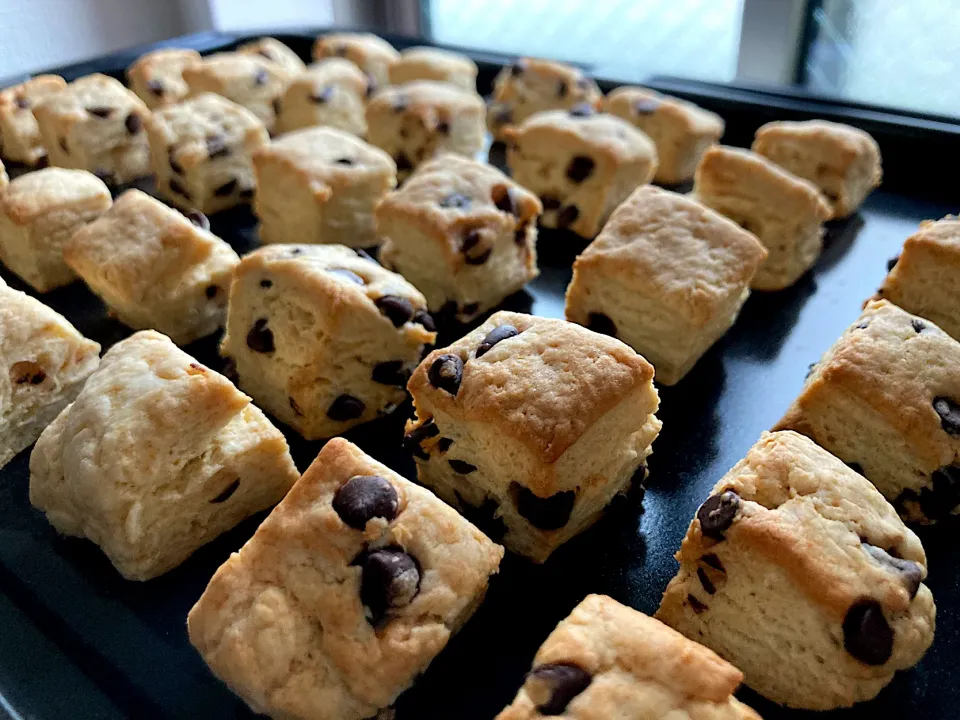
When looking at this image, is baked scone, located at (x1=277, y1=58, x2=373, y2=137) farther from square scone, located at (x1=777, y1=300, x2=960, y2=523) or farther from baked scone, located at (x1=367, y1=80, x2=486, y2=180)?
square scone, located at (x1=777, y1=300, x2=960, y2=523)

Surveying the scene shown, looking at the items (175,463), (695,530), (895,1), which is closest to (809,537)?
(695,530)

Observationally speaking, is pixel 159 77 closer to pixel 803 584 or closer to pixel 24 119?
pixel 24 119

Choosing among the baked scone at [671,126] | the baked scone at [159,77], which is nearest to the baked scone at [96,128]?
the baked scone at [159,77]

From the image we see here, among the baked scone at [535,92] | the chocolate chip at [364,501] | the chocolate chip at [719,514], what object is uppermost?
the baked scone at [535,92]

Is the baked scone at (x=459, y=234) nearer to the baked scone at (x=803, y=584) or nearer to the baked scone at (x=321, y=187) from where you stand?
the baked scone at (x=321, y=187)

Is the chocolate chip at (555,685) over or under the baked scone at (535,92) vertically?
under
